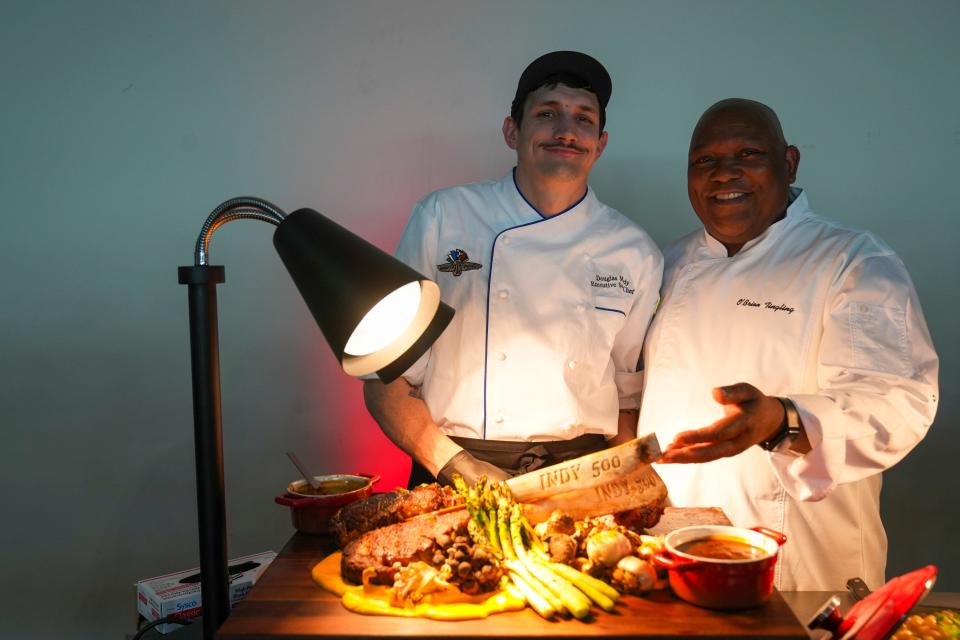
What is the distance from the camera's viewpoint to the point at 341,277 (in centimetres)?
149

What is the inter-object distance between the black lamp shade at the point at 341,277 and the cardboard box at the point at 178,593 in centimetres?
103

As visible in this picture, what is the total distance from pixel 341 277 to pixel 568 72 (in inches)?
56.6

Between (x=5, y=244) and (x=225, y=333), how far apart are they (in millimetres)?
930

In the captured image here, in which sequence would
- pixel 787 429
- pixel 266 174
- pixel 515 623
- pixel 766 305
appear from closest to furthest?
pixel 515 623 → pixel 787 429 → pixel 766 305 → pixel 266 174

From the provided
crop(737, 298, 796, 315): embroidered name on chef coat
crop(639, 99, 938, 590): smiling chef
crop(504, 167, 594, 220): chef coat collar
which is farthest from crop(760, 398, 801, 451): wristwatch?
crop(504, 167, 594, 220): chef coat collar

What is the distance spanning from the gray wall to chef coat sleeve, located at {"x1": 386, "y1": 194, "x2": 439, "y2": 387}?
628 mm

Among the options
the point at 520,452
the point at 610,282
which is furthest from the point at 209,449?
the point at 610,282

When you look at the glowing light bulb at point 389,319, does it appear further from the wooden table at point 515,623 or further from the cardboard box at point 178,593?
the cardboard box at point 178,593

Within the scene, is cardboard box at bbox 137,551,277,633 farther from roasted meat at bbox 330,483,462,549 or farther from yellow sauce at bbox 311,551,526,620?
yellow sauce at bbox 311,551,526,620

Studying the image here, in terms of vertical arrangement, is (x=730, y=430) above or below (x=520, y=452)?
above

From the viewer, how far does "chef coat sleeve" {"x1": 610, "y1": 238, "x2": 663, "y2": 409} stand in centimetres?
273

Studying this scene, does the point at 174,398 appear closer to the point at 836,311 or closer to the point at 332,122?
the point at 332,122

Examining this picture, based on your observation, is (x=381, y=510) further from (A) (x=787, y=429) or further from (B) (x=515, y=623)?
(A) (x=787, y=429)

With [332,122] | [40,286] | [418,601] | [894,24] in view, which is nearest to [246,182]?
[332,122]
